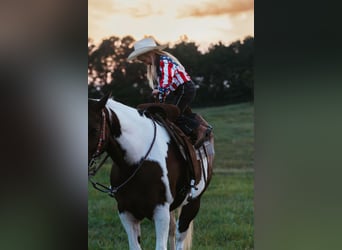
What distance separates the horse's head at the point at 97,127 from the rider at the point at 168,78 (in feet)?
1.43

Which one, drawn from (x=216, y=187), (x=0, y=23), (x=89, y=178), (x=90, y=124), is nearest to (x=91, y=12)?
(x=0, y=23)

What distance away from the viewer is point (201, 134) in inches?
124

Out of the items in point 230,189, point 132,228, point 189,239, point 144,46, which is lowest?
point 189,239

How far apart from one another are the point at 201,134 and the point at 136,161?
1.60ft

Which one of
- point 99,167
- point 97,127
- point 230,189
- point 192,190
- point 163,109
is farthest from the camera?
point 230,189

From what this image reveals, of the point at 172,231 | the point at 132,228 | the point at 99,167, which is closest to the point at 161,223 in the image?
the point at 132,228

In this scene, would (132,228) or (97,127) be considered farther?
(132,228)

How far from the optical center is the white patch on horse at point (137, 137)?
9.32 ft

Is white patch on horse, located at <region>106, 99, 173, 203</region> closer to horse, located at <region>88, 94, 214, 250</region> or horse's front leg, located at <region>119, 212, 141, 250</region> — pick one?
horse, located at <region>88, 94, 214, 250</region>

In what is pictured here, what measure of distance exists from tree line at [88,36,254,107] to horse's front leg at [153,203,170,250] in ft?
2.08

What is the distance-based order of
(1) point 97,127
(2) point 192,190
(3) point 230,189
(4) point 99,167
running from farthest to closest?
(3) point 230,189, (2) point 192,190, (4) point 99,167, (1) point 97,127

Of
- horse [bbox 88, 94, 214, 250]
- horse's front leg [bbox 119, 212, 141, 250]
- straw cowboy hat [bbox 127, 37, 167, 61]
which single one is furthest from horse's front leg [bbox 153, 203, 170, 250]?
straw cowboy hat [bbox 127, 37, 167, 61]

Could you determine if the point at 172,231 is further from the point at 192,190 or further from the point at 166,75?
the point at 166,75

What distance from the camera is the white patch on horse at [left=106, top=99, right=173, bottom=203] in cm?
284
